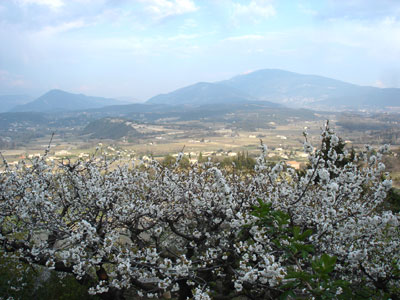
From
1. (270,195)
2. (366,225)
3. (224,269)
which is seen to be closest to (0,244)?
(224,269)

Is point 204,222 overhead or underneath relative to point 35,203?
underneath

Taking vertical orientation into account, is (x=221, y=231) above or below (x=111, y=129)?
above

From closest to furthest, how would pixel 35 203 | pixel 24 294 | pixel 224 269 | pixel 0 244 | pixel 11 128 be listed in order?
pixel 35 203, pixel 224 269, pixel 0 244, pixel 24 294, pixel 11 128

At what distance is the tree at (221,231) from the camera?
372 cm

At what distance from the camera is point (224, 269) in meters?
5.18

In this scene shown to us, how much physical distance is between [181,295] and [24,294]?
3633mm

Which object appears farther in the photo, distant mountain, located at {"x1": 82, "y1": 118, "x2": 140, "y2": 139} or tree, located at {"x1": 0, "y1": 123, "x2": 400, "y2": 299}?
distant mountain, located at {"x1": 82, "y1": 118, "x2": 140, "y2": 139}

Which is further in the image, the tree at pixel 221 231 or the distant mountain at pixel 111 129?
the distant mountain at pixel 111 129

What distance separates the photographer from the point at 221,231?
6031 millimetres

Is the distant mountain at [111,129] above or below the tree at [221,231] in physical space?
below

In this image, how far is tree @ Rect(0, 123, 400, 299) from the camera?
3.72 metres

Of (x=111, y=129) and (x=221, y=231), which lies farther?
(x=111, y=129)

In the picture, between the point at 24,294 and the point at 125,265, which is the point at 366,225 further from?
the point at 24,294

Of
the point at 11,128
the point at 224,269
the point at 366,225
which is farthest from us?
the point at 11,128
